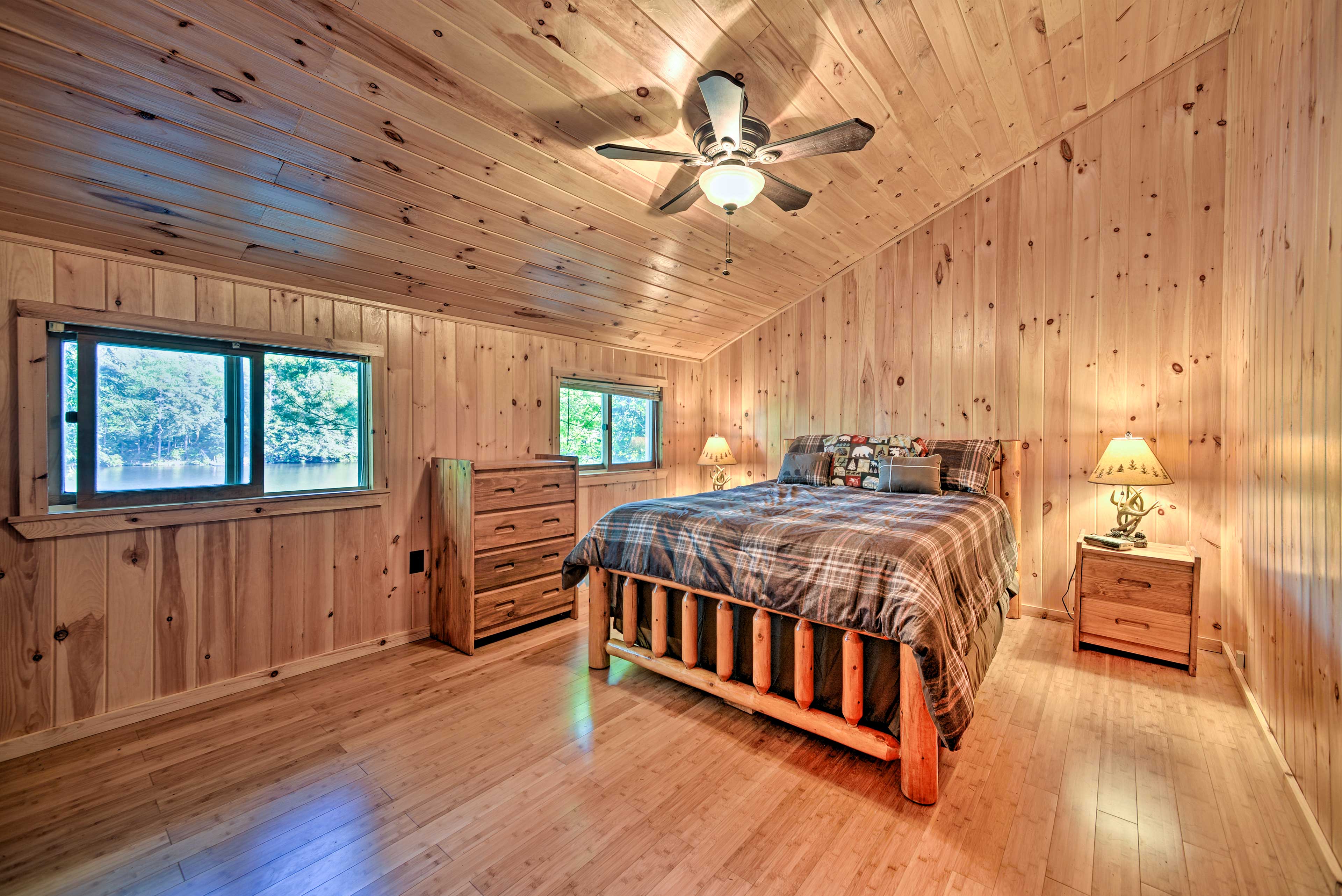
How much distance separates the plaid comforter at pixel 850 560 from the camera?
1598 millimetres

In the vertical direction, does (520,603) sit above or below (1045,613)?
above

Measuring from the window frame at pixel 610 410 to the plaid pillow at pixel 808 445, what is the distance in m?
1.17

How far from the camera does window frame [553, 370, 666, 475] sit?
3699 millimetres

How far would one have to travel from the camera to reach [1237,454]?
2.52 m

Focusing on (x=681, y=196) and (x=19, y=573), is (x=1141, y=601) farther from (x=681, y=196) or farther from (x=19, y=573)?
(x=19, y=573)

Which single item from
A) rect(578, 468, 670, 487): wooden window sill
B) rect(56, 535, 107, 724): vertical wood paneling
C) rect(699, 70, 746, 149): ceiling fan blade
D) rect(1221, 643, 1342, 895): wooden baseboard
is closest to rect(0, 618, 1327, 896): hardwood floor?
rect(1221, 643, 1342, 895): wooden baseboard

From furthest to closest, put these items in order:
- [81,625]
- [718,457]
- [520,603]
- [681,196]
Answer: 1. [718,457]
2. [520,603]
3. [681,196]
4. [81,625]

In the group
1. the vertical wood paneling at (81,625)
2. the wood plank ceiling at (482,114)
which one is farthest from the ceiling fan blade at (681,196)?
the vertical wood paneling at (81,625)

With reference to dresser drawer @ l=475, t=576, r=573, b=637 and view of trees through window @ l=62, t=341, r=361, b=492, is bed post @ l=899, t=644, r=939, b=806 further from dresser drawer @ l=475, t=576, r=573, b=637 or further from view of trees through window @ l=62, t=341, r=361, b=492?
view of trees through window @ l=62, t=341, r=361, b=492

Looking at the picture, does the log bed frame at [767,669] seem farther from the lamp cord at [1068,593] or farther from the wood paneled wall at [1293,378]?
the lamp cord at [1068,593]

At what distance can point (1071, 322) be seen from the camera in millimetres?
3186

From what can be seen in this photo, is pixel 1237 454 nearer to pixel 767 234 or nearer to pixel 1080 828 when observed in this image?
pixel 1080 828

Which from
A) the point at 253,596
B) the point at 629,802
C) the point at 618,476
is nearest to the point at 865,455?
the point at 618,476

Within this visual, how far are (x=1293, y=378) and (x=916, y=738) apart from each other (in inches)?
63.7
